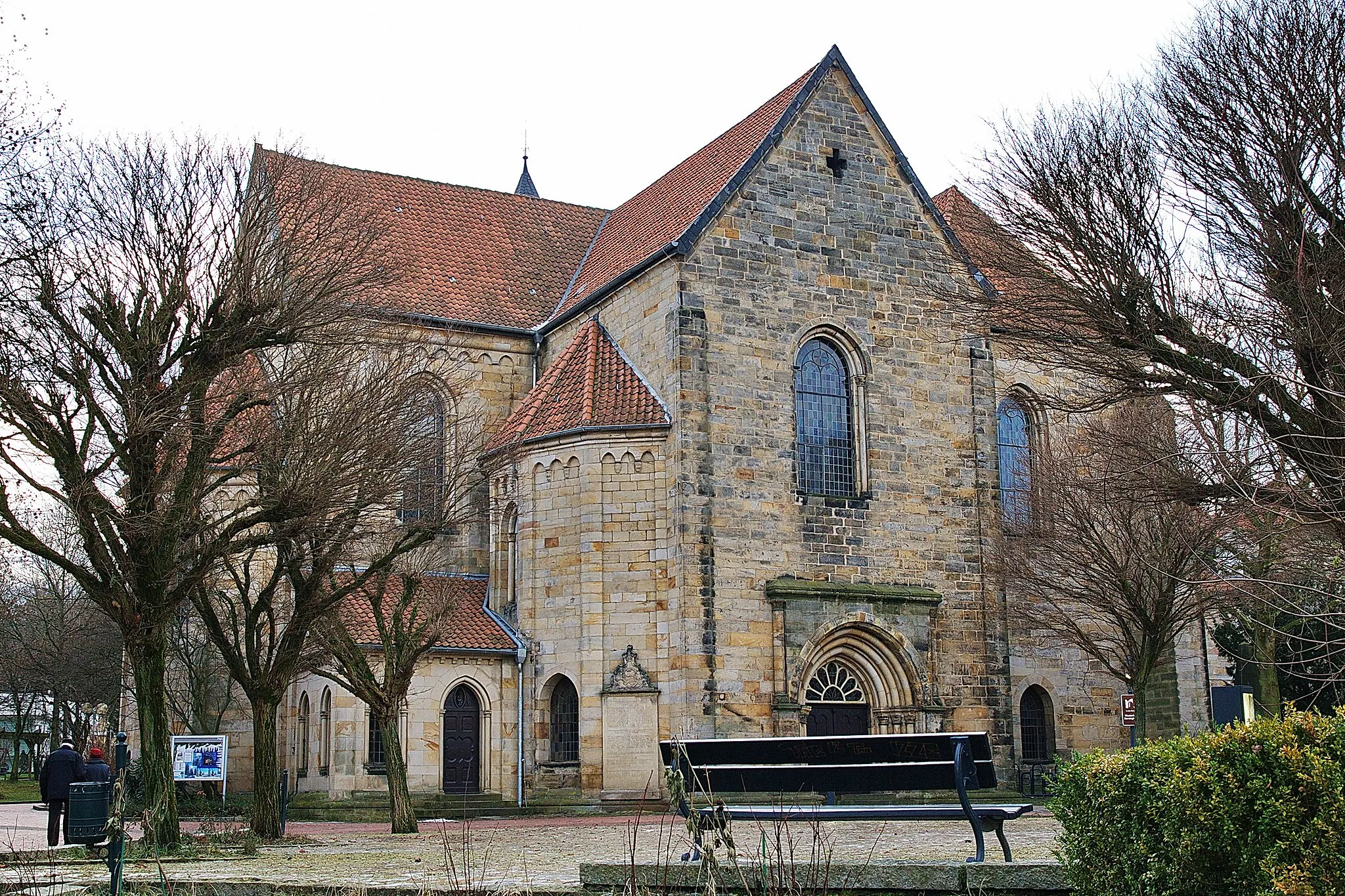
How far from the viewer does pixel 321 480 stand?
17.5 m

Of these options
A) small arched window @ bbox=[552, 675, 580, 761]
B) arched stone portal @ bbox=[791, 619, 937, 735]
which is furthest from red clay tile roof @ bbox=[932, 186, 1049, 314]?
small arched window @ bbox=[552, 675, 580, 761]

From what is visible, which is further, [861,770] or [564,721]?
[564,721]

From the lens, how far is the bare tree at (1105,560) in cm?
2555

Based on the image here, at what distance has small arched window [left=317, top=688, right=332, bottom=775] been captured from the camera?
91.3ft

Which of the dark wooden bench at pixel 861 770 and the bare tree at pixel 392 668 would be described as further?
the bare tree at pixel 392 668

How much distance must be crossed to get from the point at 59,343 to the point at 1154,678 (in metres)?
26.5

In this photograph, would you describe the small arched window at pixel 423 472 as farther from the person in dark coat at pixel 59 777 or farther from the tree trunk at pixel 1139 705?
the tree trunk at pixel 1139 705

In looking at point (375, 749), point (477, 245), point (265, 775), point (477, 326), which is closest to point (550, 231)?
point (477, 245)

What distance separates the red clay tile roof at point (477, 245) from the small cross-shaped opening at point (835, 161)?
8393 millimetres

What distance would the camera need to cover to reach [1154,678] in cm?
3362

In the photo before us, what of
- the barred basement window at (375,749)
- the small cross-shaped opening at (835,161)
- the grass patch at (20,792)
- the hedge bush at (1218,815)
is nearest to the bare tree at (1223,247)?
the hedge bush at (1218,815)

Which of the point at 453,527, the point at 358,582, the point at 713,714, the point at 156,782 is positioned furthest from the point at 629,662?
the point at 156,782

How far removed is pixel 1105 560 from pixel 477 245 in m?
17.4

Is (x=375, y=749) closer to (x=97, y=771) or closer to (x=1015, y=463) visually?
(x=97, y=771)
